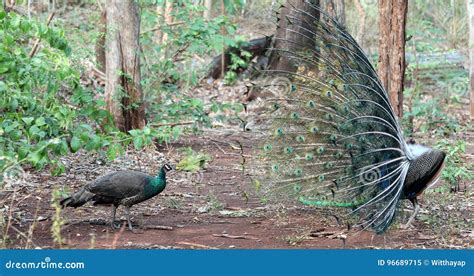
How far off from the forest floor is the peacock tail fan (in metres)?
0.37

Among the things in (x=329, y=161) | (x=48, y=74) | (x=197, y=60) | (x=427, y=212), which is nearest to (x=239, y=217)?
(x=329, y=161)

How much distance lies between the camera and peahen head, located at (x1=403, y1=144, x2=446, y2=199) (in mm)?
6969

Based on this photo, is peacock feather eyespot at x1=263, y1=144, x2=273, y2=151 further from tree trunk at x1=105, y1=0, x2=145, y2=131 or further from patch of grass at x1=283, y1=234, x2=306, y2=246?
tree trunk at x1=105, y1=0, x2=145, y2=131

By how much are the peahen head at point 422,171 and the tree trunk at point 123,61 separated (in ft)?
15.9

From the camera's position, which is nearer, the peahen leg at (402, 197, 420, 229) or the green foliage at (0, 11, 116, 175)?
the green foliage at (0, 11, 116, 175)

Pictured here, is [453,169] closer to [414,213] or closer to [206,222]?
[414,213]

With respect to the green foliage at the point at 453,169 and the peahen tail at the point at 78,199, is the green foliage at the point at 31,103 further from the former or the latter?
the green foliage at the point at 453,169

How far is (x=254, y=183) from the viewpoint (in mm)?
7355

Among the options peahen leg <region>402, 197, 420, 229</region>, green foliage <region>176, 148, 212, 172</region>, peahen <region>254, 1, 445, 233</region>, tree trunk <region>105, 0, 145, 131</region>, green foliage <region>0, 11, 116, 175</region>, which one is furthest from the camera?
tree trunk <region>105, 0, 145, 131</region>

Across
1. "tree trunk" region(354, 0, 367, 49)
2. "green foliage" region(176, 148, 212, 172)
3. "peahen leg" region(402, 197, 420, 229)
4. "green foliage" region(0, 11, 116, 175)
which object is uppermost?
"tree trunk" region(354, 0, 367, 49)

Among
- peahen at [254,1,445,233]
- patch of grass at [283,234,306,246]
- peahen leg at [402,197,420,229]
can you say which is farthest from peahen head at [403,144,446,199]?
patch of grass at [283,234,306,246]

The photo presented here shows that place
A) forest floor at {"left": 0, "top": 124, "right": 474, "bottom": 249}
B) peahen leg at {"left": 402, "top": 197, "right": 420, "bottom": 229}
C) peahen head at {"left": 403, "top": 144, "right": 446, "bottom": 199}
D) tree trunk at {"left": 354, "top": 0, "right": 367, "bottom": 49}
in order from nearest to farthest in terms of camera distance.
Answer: forest floor at {"left": 0, "top": 124, "right": 474, "bottom": 249}
peahen head at {"left": 403, "top": 144, "right": 446, "bottom": 199}
peahen leg at {"left": 402, "top": 197, "right": 420, "bottom": 229}
tree trunk at {"left": 354, "top": 0, "right": 367, "bottom": 49}

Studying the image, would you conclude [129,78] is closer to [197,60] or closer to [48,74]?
[48,74]

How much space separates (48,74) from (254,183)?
2.16 meters
